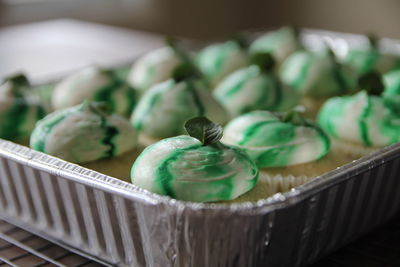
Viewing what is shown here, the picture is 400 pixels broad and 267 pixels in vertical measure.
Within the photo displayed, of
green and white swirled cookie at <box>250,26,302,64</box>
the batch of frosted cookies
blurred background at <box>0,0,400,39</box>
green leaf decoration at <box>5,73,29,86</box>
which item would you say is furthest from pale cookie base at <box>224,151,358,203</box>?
blurred background at <box>0,0,400,39</box>

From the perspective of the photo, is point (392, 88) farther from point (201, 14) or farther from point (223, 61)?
point (201, 14)

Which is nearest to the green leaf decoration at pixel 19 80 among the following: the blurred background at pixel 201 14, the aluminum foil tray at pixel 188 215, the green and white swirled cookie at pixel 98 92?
the green and white swirled cookie at pixel 98 92

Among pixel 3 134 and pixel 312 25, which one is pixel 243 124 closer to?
pixel 3 134

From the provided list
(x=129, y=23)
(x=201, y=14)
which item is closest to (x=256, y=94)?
(x=201, y=14)

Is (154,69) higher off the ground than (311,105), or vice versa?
(154,69)

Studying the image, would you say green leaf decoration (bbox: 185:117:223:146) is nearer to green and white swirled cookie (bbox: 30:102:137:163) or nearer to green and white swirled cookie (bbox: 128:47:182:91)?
green and white swirled cookie (bbox: 30:102:137:163)

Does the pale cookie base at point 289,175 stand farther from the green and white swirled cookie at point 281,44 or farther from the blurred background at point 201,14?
the blurred background at point 201,14

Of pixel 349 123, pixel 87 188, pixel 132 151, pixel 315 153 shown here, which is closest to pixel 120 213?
pixel 87 188
